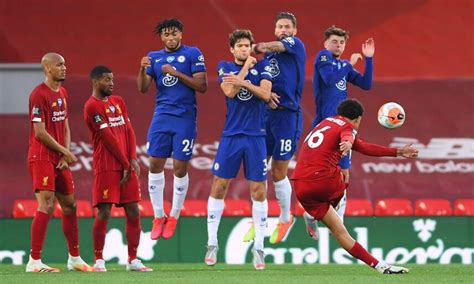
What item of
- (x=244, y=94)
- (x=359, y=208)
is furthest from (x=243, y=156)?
(x=359, y=208)

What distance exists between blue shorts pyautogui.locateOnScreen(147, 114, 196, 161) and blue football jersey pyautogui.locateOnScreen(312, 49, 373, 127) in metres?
1.20

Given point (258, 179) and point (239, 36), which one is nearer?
point (239, 36)

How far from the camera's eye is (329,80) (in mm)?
11703

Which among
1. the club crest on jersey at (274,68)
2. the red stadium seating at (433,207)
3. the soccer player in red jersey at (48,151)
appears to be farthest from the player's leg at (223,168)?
the red stadium seating at (433,207)

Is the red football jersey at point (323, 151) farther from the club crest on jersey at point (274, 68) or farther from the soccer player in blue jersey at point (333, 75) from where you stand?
the soccer player in blue jersey at point (333, 75)

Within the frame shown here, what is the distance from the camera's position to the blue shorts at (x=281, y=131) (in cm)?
1152

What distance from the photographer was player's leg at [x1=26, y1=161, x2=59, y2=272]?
11.0 metres

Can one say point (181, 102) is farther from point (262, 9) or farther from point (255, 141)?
point (262, 9)

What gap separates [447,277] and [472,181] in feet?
17.0

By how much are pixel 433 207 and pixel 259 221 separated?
4.32 metres

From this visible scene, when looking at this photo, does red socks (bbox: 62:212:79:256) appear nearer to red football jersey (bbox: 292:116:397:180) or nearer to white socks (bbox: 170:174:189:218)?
white socks (bbox: 170:174:189:218)

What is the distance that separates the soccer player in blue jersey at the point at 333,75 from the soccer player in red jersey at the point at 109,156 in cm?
180

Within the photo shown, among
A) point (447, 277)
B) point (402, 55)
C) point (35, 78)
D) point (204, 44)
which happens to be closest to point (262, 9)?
point (204, 44)

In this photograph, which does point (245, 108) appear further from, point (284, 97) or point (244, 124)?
point (284, 97)
